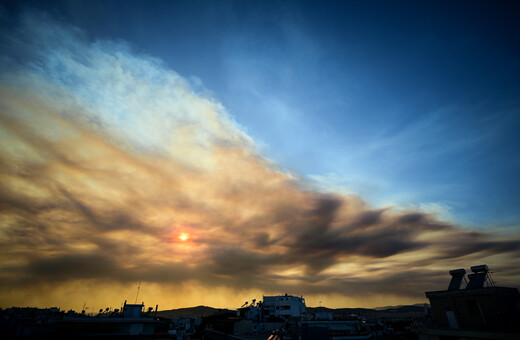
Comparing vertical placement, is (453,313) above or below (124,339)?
above

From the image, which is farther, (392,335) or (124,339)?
(392,335)

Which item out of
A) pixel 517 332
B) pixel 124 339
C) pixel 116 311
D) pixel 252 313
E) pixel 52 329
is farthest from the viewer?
pixel 252 313

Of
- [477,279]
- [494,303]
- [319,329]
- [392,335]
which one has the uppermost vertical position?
[477,279]

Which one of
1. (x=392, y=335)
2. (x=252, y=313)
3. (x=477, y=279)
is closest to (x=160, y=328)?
(x=252, y=313)

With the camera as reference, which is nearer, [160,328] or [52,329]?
[52,329]

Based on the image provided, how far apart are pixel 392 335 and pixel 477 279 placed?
3206 cm

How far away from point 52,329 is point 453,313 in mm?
70981

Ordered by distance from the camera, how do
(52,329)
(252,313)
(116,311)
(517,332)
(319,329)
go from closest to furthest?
(517,332) < (319,329) < (52,329) < (116,311) < (252,313)

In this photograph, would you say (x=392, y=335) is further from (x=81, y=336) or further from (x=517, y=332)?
(x=81, y=336)

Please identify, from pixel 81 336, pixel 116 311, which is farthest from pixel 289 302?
pixel 81 336

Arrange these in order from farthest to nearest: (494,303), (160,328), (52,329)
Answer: (160,328) < (52,329) < (494,303)

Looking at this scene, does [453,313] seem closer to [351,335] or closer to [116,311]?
[351,335]

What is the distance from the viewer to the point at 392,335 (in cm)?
5859

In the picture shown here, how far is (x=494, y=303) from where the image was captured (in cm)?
3231
